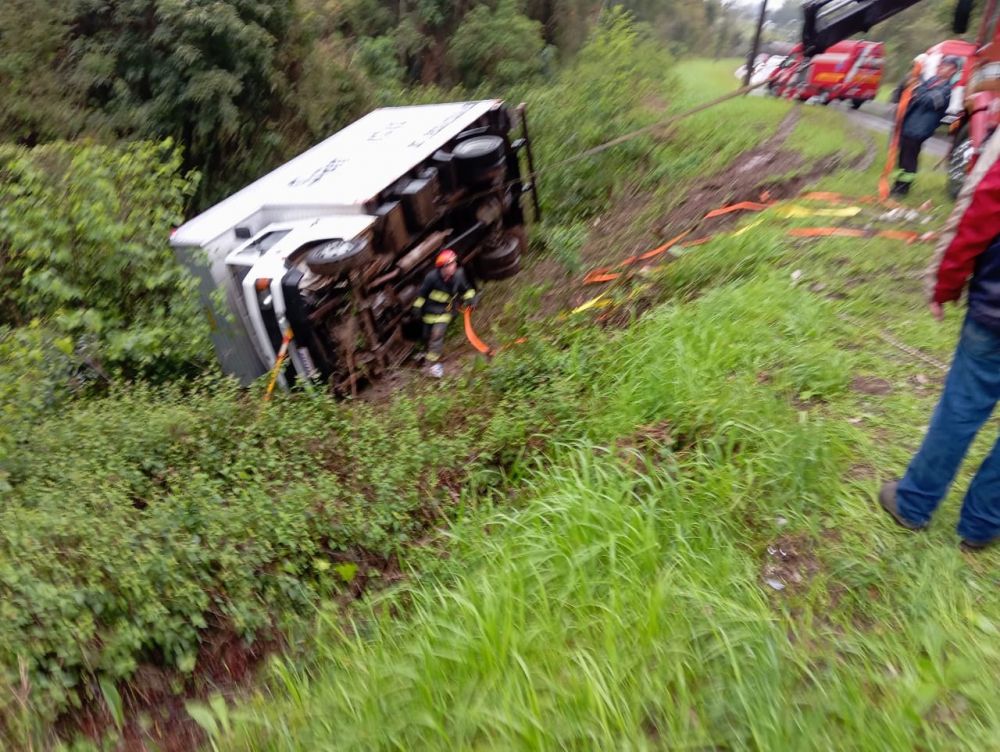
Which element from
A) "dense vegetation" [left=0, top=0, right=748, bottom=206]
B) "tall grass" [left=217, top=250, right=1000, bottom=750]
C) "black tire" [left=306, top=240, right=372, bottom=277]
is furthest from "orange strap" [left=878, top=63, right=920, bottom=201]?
"dense vegetation" [left=0, top=0, right=748, bottom=206]

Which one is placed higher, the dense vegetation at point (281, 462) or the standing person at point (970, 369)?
the standing person at point (970, 369)

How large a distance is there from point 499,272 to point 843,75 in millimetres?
13624

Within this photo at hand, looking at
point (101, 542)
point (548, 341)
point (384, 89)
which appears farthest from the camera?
point (384, 89)

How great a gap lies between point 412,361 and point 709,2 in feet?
137

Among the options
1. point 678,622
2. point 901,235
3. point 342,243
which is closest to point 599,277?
point 342,243

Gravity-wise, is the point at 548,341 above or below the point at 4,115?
below

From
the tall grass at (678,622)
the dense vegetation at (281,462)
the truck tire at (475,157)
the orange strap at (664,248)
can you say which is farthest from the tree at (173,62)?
the tall grass at (678,622)

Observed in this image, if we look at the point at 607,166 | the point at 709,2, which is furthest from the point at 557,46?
the point at 709,2

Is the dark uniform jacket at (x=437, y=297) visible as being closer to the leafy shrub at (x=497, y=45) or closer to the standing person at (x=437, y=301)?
the standing person at (x=437, y=301)

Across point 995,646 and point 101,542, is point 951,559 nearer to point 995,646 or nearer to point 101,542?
point 995,646

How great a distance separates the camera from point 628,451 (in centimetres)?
326

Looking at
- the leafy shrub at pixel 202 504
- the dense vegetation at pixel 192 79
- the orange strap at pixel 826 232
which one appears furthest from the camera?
the dense vegetation at pixel 192 79

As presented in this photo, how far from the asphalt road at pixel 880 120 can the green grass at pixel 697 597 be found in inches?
391

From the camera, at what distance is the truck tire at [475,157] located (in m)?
6.41
